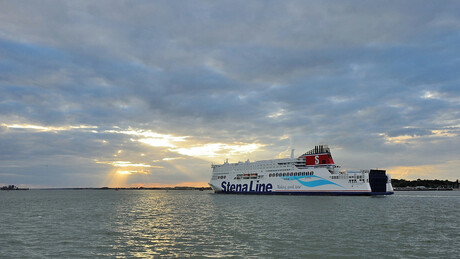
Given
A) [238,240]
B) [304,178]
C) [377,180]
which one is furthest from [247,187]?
[238,240]

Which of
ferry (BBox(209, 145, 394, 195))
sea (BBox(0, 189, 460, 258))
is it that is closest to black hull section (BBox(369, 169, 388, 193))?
ferry (BBox(209, 145, 394, 195))

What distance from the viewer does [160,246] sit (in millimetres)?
24031

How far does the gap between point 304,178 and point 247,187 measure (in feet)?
71.5

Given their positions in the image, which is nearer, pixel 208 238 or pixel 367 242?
pixel 367 242

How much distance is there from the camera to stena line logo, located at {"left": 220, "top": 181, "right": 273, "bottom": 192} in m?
102

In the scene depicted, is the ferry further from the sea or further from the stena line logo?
the sea

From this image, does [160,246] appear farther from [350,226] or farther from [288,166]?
[288,166]

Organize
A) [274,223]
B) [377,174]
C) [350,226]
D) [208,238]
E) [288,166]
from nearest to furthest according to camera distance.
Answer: [208,238], [350,226], [274,223], [377,174], [288,166]

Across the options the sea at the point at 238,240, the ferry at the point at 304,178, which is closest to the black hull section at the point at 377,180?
the ferry at the point at 304,178

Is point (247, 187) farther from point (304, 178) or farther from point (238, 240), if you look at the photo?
point (238, 240)

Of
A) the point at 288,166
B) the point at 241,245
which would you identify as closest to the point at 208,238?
the point at 241,245

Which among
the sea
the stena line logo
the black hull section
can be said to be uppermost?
the black hull section

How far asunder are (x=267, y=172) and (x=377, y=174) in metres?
30.9

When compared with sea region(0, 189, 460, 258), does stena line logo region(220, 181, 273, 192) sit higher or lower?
higher
